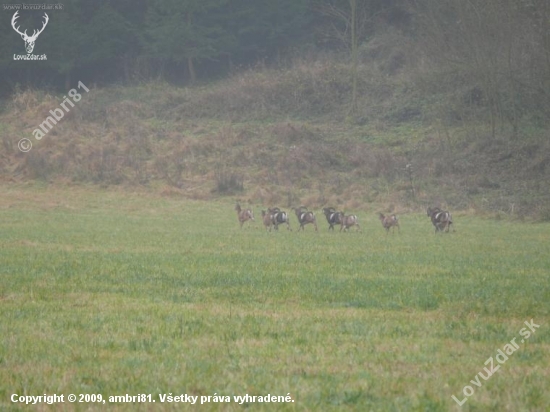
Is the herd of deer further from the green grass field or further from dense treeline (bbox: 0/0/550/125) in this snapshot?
dense treeline (bbox: 0/0/550/125)

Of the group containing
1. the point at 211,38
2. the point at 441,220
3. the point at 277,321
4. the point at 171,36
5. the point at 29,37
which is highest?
the point at 211,38

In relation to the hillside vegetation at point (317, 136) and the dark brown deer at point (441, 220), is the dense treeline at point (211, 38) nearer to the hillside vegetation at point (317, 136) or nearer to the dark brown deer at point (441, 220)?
the hillside vegetation at point (317, 136)

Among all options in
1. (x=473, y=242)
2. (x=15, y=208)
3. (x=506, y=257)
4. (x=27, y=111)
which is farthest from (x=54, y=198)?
(x=506, y=257)

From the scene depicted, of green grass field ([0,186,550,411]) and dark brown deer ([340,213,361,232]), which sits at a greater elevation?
dark brown deer ([340,213,361,232])

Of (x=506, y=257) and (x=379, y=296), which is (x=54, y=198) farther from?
(x=379, y=296)

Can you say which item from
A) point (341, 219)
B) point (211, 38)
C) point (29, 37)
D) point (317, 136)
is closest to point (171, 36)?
point (211, 38)

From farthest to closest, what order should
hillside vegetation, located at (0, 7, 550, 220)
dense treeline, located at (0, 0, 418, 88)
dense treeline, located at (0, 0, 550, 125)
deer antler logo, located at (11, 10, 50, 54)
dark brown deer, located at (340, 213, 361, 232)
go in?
1. dense treeline, located at (0, 0, 418, 88)
2. deer antler logo, located at (11, 10, 50, 54)
3. dense treeline, located at (0, 0, 550, 125)
4. hillside vegetation, located at (0, 7, 550, 220)
5. dark brown deer, located at (340, 213, 361, 232)

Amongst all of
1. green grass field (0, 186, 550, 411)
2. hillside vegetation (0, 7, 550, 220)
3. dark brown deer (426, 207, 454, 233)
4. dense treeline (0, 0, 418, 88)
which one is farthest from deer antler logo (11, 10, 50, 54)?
green grass field (0, 186, 550, 411)

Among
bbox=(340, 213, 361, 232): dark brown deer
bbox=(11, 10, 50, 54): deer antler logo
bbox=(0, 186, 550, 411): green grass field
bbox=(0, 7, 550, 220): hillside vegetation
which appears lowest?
bbox=(0, 186, 550, 411): green grass field

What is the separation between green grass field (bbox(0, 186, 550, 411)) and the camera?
287 inches

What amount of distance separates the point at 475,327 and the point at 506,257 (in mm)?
9732

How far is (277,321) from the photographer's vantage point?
10742 millimetres

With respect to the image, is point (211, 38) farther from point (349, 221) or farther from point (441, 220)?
point (441, 220)

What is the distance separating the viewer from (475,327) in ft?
34.3
